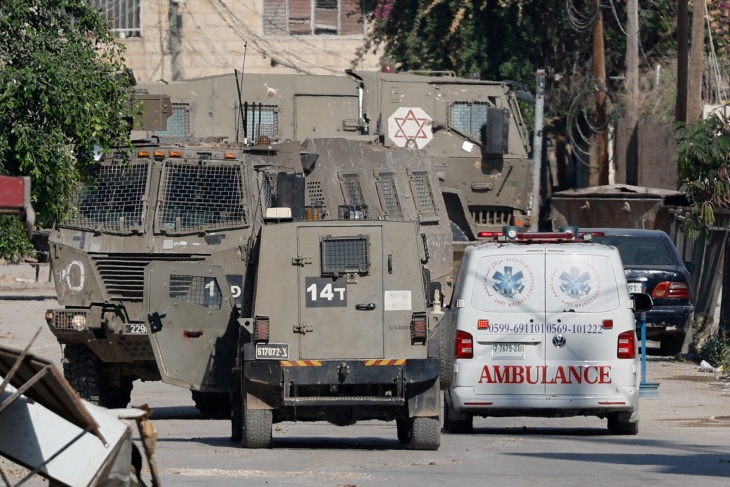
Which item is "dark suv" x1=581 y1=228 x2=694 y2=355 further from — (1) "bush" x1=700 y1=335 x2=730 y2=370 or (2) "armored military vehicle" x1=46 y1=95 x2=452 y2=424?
(2) "armored military vehicle" x1=46 y1=95 x2=452 y2=424

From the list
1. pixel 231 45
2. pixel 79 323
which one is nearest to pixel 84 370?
pixel 79 323

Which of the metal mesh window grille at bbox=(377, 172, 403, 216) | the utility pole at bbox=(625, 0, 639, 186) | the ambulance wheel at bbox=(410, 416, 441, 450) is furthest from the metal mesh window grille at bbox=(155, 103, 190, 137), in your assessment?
the utility pole at bbox=(625, 0, 639, 186)

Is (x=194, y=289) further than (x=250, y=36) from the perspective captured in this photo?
No

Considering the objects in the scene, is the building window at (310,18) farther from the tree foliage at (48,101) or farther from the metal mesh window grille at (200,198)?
the metal mesh window grille at (200,198)

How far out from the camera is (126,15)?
1889 inches

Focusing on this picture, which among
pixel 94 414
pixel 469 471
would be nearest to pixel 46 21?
pixel 469 471

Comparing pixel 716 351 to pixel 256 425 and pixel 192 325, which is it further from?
pixel 256 425

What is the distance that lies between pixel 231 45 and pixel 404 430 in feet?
114

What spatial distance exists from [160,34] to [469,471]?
1468 inches

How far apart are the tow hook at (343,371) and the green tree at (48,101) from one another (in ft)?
15.1

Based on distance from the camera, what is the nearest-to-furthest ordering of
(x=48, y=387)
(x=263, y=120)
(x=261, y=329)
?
(x=48, y=387) → (x=261, y=329) → (x=263, y=120)

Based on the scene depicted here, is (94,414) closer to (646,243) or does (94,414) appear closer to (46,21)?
(46,21)

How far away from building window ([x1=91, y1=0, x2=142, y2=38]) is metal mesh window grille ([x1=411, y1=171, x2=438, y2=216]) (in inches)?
1183

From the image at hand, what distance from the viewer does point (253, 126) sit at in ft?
67.1
